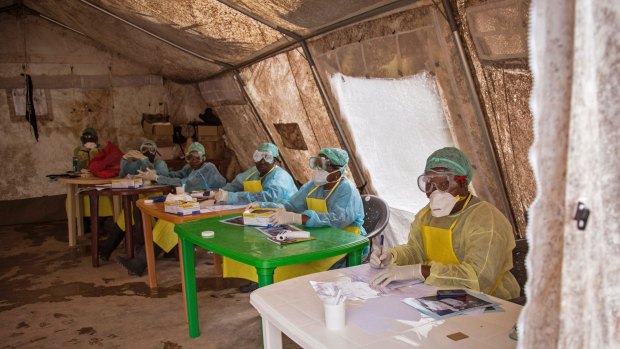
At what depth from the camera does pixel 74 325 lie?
416 cm

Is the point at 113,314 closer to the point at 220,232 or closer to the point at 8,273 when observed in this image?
the point at 220,232

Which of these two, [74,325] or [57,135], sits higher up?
[57,135]

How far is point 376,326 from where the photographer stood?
5.83 feet

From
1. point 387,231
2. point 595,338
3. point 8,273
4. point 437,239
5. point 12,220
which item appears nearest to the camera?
point 595,338

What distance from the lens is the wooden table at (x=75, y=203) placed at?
21.7ft

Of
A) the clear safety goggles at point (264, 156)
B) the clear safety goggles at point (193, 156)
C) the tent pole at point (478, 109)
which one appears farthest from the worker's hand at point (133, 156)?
the tent pole at point (478, 109)

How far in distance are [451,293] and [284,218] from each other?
1612 millimetres

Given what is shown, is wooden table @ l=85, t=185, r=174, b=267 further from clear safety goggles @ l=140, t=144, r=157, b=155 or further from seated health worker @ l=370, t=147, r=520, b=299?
seated health worker @ l=370, t=147, r=520, b=299

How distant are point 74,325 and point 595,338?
4.12 m

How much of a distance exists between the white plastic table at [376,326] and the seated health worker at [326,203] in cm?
134

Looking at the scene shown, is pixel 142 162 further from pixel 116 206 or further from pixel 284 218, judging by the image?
pixel 284 218

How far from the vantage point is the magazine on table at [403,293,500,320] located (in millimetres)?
1893

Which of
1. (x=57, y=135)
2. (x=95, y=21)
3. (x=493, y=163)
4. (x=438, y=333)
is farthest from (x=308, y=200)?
(x=57, y=135)

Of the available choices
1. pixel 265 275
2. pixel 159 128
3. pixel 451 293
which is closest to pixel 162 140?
pixel 159 128
